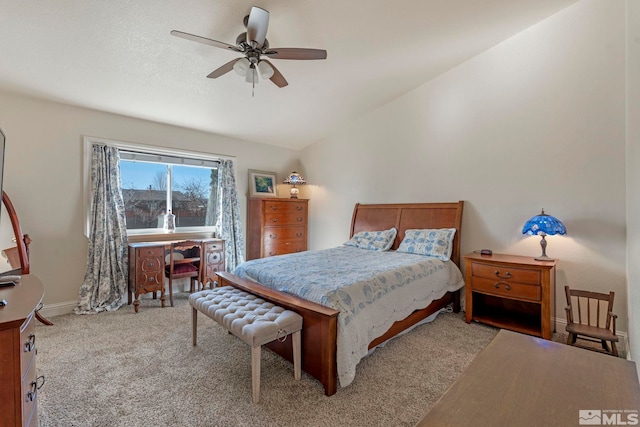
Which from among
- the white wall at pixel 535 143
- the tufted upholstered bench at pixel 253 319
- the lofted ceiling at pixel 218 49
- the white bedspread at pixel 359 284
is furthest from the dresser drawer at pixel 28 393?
the white wall at pixel 535 143

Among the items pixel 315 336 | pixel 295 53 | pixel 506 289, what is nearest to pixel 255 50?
pixel 295 53

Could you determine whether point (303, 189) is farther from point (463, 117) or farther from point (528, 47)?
point (528, 47)

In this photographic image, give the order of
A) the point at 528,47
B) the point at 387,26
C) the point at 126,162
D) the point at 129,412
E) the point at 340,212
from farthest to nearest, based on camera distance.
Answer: the point at 340,212 < the point at 126,162 < the point at 528,47 < the point at 387,26 < the point at 129,412

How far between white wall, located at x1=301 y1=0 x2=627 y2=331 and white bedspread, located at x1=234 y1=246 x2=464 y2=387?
3.35 ft

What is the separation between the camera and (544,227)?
2.82 meters

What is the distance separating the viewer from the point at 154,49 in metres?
2.64

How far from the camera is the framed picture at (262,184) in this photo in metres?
5.07

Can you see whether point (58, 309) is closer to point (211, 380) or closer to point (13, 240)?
point (13, 240)

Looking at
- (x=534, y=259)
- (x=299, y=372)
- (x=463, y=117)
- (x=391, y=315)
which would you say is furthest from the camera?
(x=463, y=117)

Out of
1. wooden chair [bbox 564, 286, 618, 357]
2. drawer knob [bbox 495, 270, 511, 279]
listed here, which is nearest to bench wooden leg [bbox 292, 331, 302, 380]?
drawer knob [bbox 495, 270, 511, 279]

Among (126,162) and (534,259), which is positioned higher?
(126,162)

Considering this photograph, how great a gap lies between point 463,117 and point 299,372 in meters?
3.52

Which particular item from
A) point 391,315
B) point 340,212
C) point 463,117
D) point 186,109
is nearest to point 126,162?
point 186,109

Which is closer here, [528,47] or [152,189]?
[528,47]
